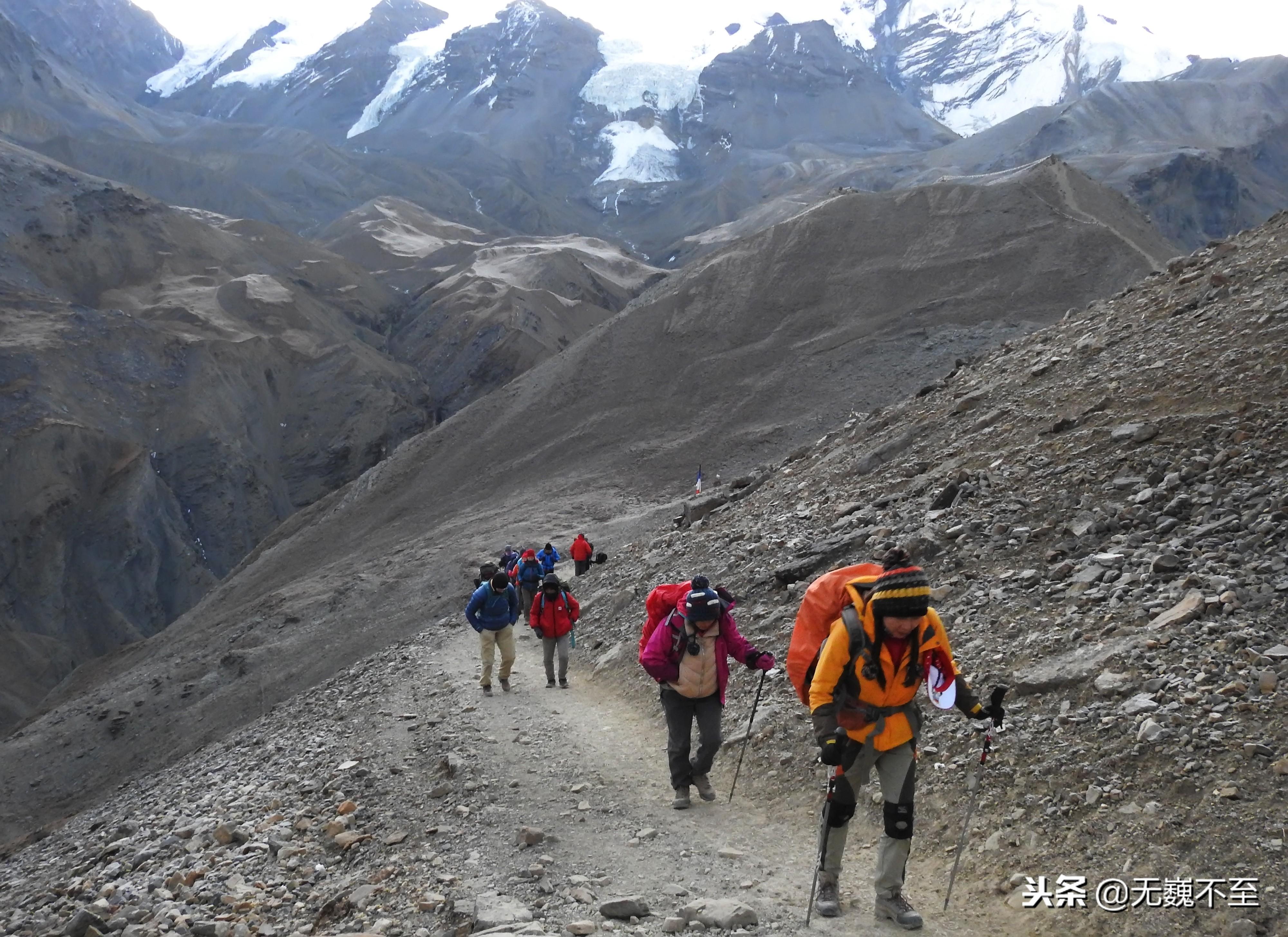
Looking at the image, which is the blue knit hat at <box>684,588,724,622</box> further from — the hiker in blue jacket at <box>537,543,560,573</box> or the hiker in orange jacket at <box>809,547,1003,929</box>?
the hiker in blue jacket at <box>537,543,560,573</box>

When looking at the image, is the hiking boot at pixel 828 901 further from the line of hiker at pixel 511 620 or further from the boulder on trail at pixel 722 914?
the line of hiker at pixel 511 620

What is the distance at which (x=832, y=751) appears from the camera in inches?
202

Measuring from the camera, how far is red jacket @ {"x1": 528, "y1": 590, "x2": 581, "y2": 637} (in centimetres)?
1223

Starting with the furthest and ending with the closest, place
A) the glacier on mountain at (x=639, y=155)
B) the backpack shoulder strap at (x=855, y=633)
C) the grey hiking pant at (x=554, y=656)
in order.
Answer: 1. the glacier on mountain at (x=639, y=155)
2. the grey hiking pant at (x=554, y=656)
3. the backpack shoulder strap at (x=855, y=633)

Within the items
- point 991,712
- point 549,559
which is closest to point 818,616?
point 991,712

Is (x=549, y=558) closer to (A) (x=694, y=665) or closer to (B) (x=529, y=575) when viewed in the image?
(B) (x=529, y=575)

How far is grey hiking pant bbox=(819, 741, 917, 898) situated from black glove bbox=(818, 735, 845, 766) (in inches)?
5.7

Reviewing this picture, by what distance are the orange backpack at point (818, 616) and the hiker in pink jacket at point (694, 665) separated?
137cm

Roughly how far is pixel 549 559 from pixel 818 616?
494 inches

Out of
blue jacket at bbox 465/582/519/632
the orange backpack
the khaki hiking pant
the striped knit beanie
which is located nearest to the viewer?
the striped knit beanie

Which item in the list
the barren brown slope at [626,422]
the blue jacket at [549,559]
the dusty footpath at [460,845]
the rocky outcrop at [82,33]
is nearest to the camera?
the dusty footpath at [460,845]

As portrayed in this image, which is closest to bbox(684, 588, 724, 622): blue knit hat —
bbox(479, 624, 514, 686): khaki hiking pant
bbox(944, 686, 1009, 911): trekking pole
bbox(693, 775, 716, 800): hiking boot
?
bbox(693, 775, 716, 800): hiking boot

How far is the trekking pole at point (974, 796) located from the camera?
534 centimetres

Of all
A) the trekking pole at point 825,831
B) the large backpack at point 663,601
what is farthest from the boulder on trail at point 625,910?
the large backpack at point 663,601
